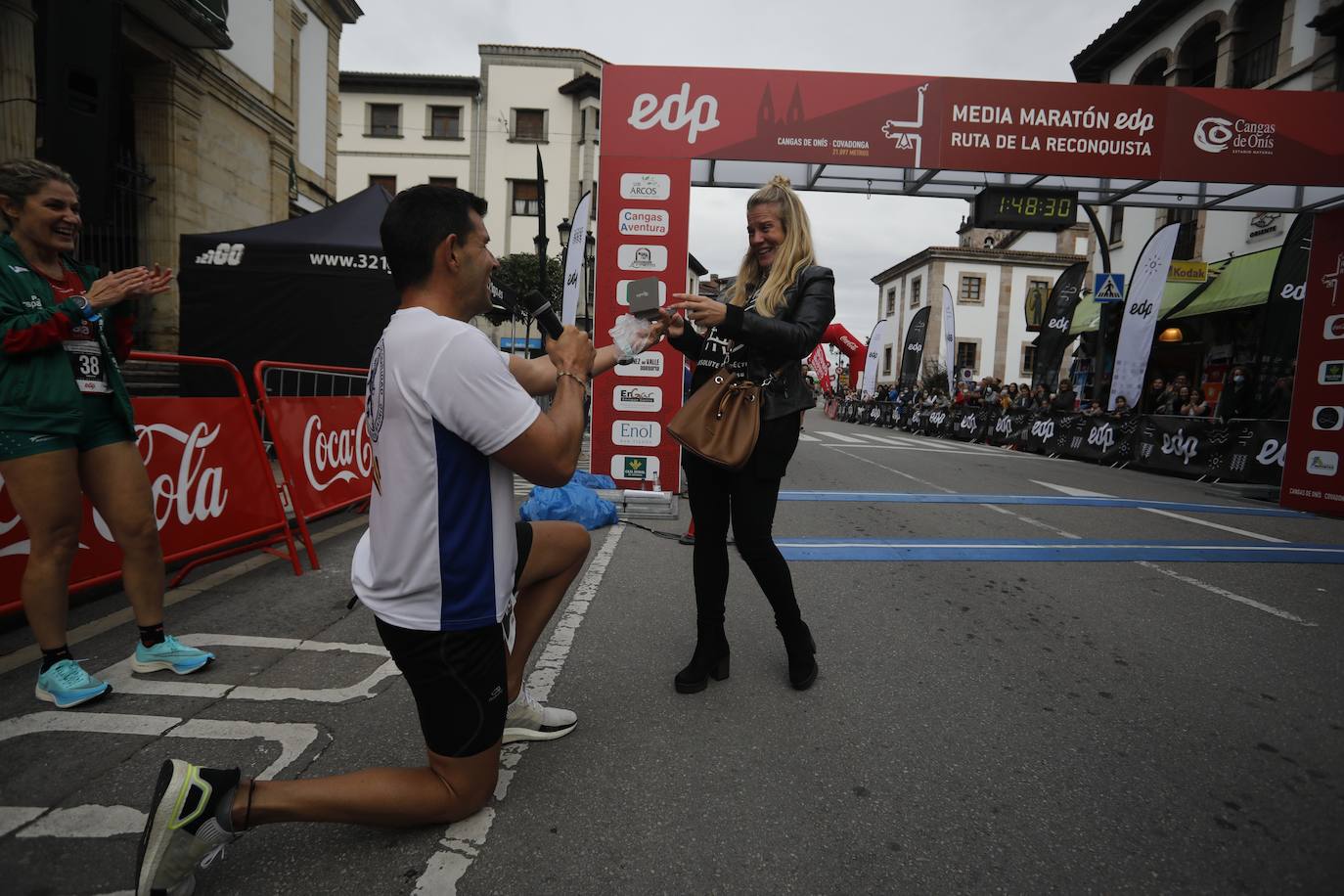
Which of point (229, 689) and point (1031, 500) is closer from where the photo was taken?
point (229, 689)

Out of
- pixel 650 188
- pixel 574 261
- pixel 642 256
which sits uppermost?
pixel 650 188

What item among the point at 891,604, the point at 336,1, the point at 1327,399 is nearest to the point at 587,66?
the point at 336,1

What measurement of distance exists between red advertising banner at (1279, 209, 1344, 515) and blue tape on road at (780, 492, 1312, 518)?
41cm

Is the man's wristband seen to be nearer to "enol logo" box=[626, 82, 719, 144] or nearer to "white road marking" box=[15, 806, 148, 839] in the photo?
"white road marking" box=[15, 806, 148, 839]

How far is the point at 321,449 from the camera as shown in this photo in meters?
5.22

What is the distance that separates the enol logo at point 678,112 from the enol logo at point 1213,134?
6122mm

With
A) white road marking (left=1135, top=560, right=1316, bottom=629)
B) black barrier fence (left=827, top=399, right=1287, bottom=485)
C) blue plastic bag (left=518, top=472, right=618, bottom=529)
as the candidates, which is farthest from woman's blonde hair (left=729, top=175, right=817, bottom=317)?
black barrier fence (left=827, top=399, right=1287, bottom=485)

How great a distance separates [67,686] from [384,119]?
38.4 m

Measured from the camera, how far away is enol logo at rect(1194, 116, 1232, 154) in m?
8.56

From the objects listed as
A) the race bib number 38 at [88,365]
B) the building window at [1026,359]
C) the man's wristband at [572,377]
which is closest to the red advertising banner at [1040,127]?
the race bib number 38 at [88,365]

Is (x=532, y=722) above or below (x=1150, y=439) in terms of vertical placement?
below

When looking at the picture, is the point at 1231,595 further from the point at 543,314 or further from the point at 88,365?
the point at 88,365

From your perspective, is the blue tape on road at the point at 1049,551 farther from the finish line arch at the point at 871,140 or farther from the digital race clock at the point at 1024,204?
the digital race clock at the point at 1024,204

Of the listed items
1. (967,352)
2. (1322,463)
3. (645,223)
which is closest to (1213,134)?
(1322,463)
